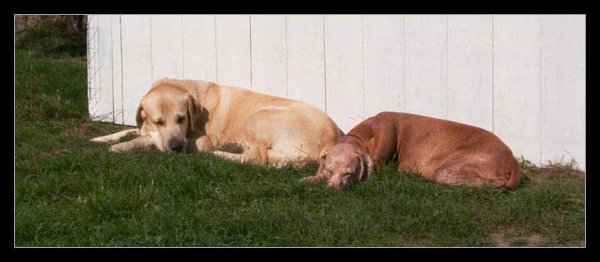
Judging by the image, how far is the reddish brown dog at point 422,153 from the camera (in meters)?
6.01

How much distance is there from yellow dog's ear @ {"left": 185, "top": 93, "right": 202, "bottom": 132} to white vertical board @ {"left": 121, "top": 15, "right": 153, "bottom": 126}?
159 cm

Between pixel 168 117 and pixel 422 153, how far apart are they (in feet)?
8.21

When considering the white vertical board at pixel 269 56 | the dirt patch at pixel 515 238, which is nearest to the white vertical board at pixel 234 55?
the white vertical board at pixel 269 56

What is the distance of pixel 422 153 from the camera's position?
21.5ft

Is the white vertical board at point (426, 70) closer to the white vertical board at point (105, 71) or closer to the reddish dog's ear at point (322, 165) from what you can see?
the reddish dog's ear at point (322, 165)

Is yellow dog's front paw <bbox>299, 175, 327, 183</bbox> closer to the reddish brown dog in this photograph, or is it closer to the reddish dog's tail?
the reddish brown dog

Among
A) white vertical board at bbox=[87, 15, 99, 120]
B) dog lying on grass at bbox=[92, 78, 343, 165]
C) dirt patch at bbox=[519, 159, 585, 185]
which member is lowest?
dirt patch at bbox=[519, 159, 585, 185]

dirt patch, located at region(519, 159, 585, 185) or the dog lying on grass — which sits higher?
the dog lying on grass

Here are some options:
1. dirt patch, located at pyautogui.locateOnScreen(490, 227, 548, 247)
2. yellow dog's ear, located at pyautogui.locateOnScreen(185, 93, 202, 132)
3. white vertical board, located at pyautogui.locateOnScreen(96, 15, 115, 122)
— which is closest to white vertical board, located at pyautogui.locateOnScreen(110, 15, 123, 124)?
white vertical board, located at pyautogui.locateOnScreen(96, 15, 115, 122)

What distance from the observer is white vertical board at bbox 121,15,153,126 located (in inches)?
355

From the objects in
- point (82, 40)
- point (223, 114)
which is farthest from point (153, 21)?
point (82, 40)

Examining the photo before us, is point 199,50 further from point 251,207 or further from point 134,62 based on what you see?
point 251,207

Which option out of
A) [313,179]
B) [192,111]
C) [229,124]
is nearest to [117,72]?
[192,111]

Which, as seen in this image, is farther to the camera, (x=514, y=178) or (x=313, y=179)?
(x=313, y=179)
